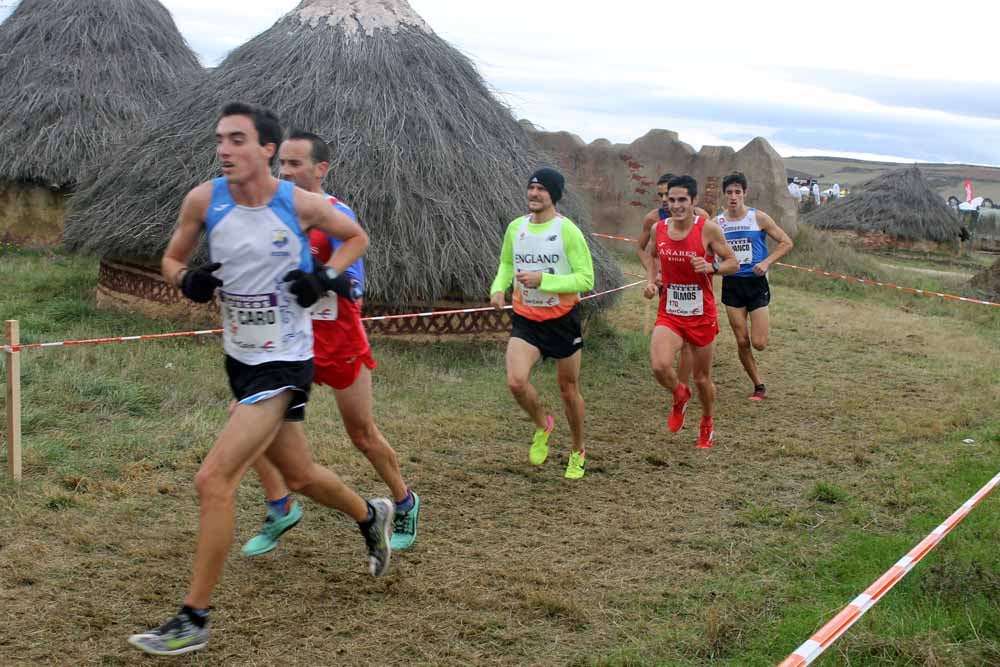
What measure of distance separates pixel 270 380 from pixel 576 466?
298 centimetres

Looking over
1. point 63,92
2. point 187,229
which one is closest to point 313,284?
point 187,229

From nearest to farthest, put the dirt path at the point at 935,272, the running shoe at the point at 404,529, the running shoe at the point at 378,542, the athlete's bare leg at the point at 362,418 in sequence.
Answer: the running shoe at the point at 378,542 → the athlete's bare leg at the point at 362,418 → the running shoe at the point at 404,529 → the dirt path at the point at 935,272

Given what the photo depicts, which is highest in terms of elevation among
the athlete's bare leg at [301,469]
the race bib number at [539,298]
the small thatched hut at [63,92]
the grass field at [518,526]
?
the small thatched hut at [63,92]

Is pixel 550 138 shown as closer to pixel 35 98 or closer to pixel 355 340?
pixel 35 98

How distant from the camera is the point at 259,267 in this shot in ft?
12.2

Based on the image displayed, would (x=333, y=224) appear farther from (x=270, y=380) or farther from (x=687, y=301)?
(x=687, y=301)

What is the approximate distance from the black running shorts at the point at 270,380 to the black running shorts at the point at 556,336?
239cm

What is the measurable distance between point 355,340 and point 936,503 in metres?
3.40

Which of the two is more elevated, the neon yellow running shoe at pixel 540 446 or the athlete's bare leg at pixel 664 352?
the athlete's bare leg at pixel 664 352

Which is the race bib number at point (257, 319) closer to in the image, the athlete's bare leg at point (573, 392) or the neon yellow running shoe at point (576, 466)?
the athlete's bare leg at point (573, 392)

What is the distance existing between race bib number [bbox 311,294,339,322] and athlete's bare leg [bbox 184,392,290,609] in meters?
0.99

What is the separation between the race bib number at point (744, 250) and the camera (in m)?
8.63

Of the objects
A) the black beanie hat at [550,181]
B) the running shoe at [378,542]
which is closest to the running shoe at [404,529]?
the running shoe at [378,542]

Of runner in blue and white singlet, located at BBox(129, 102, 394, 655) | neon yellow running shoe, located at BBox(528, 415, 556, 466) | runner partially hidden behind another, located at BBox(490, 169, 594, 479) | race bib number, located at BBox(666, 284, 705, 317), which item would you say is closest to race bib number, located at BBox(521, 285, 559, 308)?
runner partially hidden behind another, located at BBox(490, 169, 594, 479)
